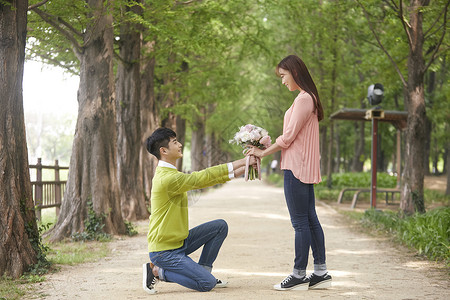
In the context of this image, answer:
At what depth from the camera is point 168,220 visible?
5242 mm

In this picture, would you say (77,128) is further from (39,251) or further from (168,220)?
(168,220)

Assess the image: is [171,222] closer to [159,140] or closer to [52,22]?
[159,140]

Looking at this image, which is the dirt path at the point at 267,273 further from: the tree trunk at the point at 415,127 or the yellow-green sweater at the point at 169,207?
the tree trunk at the point at 415,127

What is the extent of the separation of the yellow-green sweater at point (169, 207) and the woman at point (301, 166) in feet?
2.02

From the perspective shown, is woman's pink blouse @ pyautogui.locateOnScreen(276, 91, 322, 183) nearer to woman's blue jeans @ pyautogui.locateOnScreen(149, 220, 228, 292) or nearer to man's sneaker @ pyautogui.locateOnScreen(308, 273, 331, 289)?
man's sneaker @ pyautogui.locateOnScreen(308, 273, 331, 289)

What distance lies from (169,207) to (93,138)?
17.6ft

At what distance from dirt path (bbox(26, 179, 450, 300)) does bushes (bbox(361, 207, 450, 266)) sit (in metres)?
0.26

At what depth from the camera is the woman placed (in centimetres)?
522

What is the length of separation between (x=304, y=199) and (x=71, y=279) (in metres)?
2.87

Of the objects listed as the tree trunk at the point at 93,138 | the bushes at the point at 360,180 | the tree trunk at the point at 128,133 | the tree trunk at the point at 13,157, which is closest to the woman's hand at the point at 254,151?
the tree trunk at the point at 13,157

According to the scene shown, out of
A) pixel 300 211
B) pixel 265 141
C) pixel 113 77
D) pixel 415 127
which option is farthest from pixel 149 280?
pixel 415 127

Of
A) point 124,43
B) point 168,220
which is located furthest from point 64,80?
point 168,220

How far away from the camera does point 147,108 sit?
51.5 ft

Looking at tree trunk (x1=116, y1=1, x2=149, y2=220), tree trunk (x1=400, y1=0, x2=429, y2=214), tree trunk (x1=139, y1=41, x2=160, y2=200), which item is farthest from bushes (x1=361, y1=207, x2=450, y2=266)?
tree trunk (x1=139, y1=41, x2=160, y2=200)
